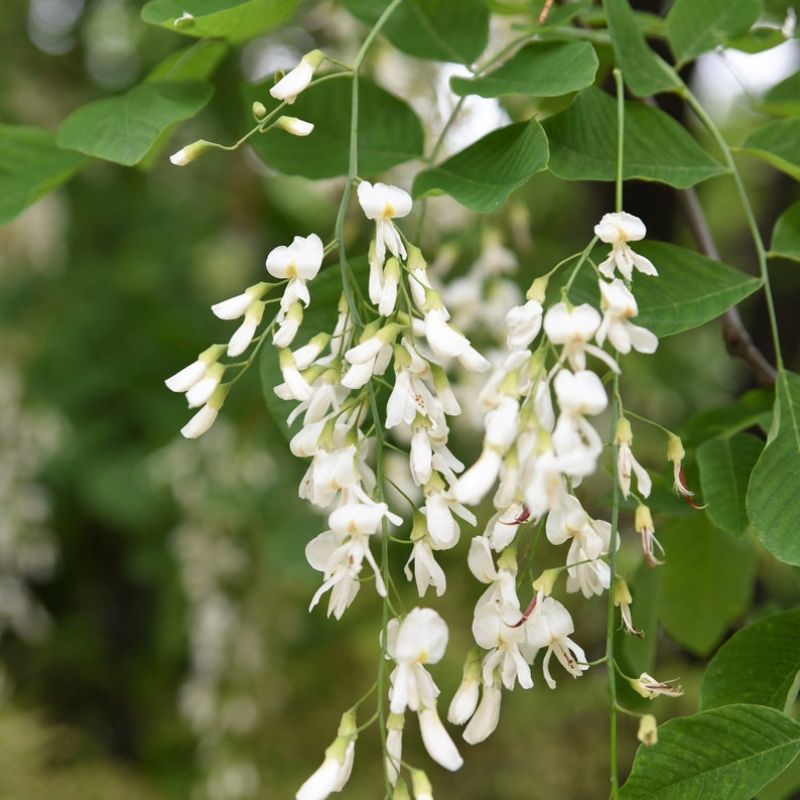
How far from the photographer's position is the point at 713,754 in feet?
1.60

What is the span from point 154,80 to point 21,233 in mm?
2169

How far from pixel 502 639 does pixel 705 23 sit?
476 millimetres

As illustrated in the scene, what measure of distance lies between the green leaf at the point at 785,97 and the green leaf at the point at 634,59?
122 millimetres

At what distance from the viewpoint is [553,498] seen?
1.36ft

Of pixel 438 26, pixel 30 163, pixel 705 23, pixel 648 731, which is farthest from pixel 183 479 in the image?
pixel 648 731

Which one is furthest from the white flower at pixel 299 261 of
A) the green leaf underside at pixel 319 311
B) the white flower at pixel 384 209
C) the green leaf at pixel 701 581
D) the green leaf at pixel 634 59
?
the green leaf at pixel 701 581

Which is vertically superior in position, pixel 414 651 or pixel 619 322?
pixel 619 322

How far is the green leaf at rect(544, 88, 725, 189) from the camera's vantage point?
0.57 metres

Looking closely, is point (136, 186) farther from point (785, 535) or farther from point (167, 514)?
point (785, 535)

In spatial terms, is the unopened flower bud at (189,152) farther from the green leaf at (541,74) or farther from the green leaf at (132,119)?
the green leaf at (541,74)

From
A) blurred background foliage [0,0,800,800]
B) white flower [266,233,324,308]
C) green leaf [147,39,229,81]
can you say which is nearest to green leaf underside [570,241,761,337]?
white flower [266,233,324,308]

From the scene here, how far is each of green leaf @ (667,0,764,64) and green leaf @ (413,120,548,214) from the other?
181 millimetres

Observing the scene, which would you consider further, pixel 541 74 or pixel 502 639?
pixel 541 74

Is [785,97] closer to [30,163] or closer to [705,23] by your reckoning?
[705,23]
